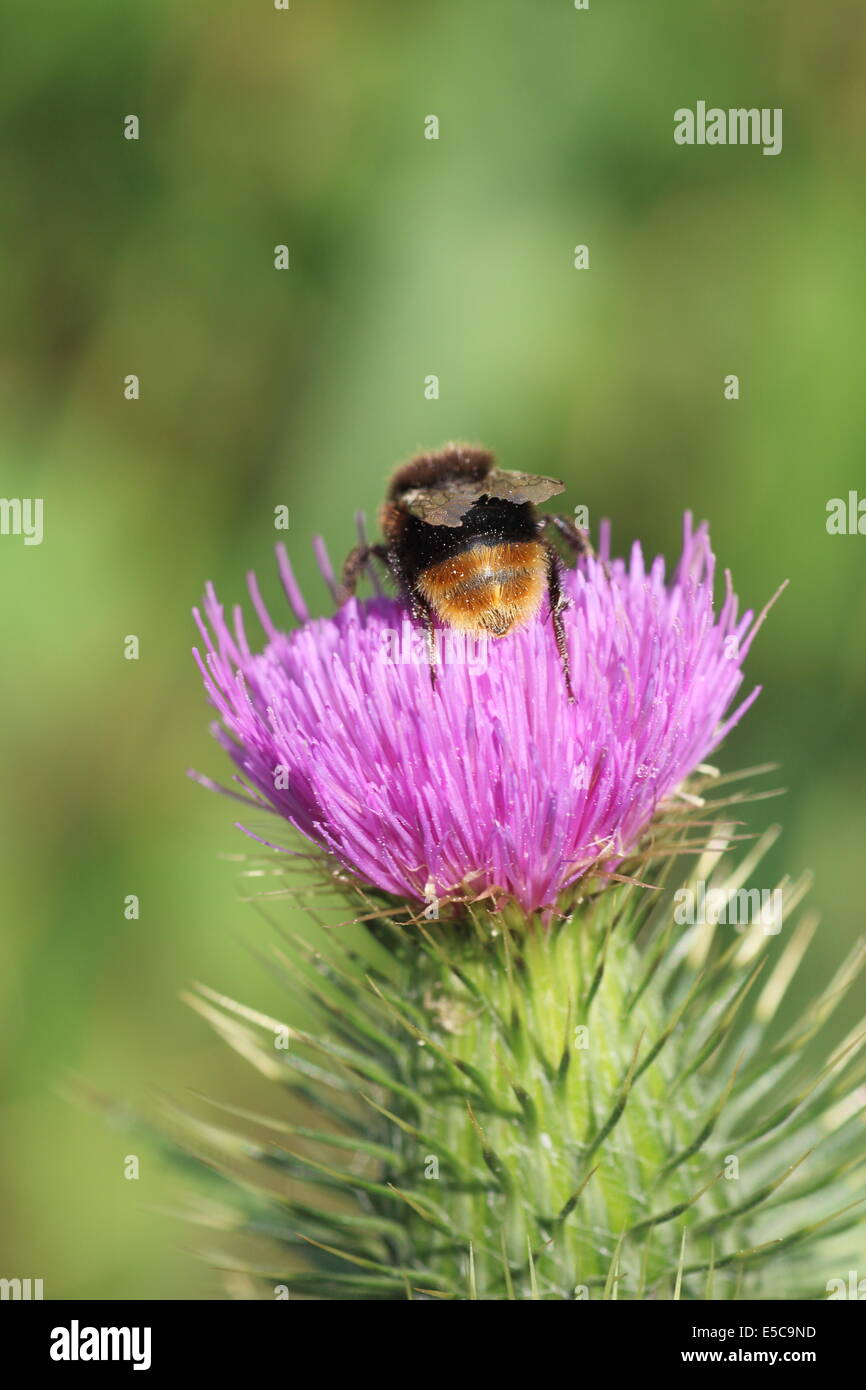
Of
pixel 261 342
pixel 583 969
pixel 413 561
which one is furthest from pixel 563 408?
pixel 583 969

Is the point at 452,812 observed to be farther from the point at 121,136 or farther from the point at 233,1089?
the point at 121,136

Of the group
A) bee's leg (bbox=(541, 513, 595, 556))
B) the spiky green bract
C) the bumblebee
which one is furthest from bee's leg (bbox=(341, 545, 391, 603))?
the spiky green bract

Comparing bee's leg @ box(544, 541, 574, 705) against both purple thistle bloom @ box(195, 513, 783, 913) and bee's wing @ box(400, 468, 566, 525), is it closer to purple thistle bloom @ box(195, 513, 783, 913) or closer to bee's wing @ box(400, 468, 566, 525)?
purple thistle bloom @ box(195, 513, 783, 913)

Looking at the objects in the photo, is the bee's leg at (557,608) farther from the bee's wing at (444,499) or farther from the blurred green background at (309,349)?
the blurred green background at (309,349)

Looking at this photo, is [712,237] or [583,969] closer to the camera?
[583,969]

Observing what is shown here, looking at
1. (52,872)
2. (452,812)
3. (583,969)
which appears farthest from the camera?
(52,872)

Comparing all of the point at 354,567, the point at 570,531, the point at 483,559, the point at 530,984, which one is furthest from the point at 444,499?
the point at 530,984
